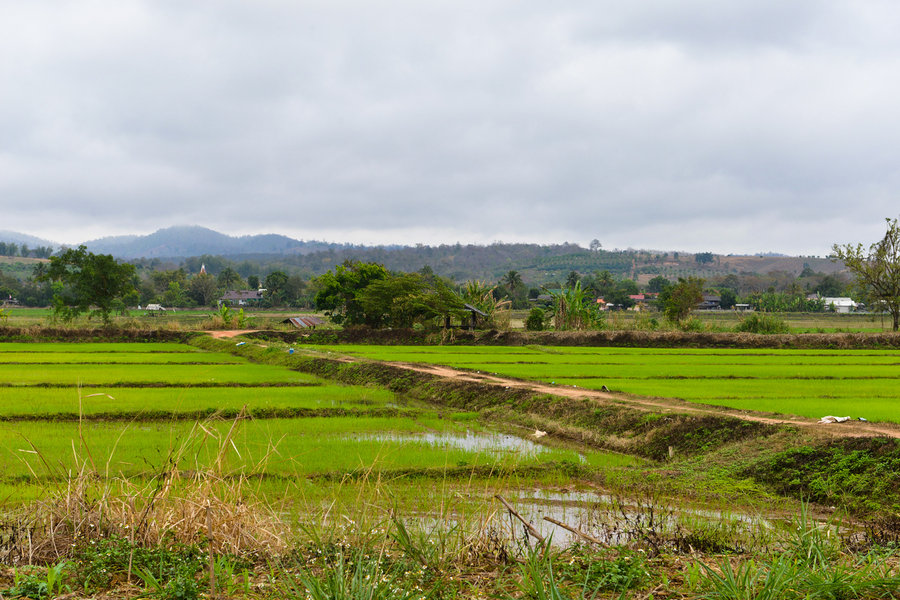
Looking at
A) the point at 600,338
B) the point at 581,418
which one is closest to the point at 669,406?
the point at 581,418

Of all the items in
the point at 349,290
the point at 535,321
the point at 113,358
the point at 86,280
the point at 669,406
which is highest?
the point at 86,280

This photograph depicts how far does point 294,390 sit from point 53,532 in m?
11.8

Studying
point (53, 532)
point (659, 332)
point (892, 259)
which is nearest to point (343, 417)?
point (53, 532)

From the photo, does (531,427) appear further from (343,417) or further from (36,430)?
(36,430)

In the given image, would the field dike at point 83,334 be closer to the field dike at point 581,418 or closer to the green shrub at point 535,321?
the green shrub at point 535,321

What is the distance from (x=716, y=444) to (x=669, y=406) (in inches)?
94.8

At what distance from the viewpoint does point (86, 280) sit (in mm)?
33938

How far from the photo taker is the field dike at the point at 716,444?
7809mm

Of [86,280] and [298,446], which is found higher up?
[86,280]

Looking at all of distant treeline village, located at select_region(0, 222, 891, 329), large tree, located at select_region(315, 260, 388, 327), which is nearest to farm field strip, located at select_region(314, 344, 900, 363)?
distant treeline village, located at select_region(0, 222, 891, 329)

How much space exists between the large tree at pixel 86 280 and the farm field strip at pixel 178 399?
2005cm

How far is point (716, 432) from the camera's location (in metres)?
10.4

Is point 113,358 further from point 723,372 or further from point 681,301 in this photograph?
point 681,301

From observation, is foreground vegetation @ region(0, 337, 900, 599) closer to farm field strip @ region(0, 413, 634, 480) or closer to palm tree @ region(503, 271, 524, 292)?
farm field strip @ region(0, 413, 634, 480)
